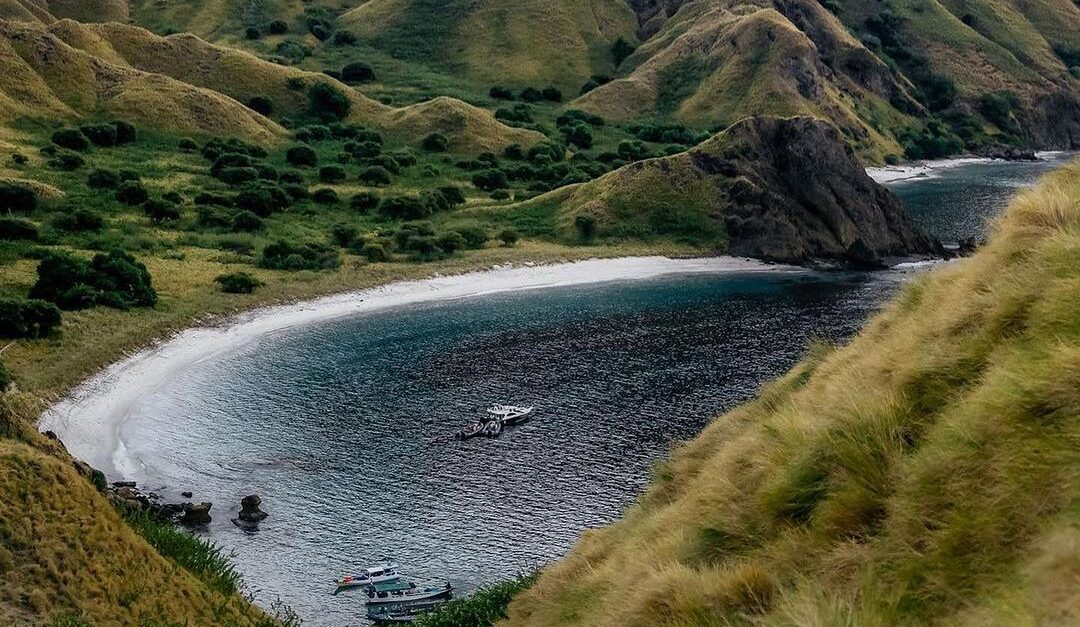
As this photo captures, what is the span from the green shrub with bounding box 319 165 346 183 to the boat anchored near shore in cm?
6950

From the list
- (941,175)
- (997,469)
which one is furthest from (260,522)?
(941,175)

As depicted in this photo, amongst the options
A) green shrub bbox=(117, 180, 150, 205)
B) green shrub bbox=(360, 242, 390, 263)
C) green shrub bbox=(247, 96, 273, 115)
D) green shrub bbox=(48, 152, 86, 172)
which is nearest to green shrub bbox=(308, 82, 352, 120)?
green shrub bbox=(247, 96, 273, 115)

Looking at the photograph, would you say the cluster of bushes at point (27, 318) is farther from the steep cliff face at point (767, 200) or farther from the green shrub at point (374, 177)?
Answer: the green shrub at point (374, 177)

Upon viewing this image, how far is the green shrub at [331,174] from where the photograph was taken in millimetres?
114562

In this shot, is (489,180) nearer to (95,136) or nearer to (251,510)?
(95,136)

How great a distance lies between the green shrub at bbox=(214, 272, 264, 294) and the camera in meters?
74.9

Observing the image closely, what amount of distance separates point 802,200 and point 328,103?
80.6 metres

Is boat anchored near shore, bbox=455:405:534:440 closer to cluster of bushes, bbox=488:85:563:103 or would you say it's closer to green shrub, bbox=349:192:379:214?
green shrub, bbox=349:192:379:214

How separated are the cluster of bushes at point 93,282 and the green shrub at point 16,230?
8037mm

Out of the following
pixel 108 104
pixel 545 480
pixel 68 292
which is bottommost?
pixel 545 480

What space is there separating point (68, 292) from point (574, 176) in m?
75.7

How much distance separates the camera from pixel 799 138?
10938cm

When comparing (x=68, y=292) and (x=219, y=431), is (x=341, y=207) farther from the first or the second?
(x=219, y=431)

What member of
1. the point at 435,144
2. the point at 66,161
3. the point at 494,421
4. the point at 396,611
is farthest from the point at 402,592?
the point at 435,144
